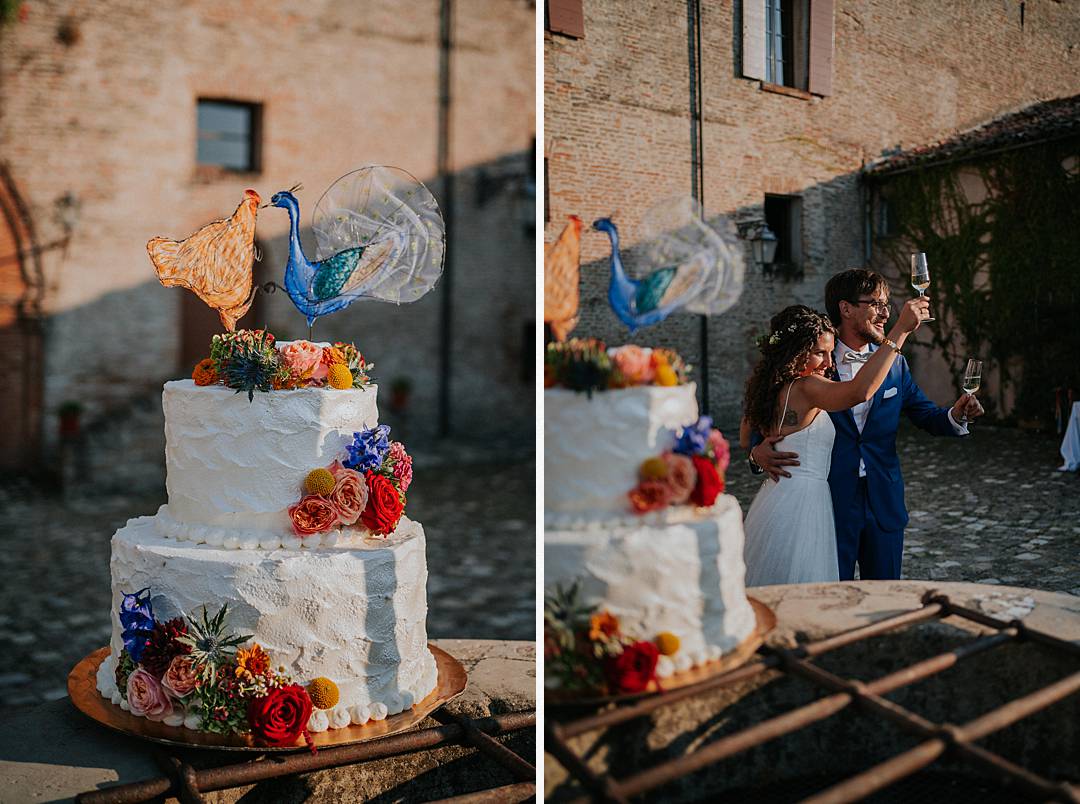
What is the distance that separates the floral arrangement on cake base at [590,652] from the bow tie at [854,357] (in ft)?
1.94

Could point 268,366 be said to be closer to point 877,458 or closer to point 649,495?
point 649,495

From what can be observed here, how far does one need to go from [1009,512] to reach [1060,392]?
0.23 meters

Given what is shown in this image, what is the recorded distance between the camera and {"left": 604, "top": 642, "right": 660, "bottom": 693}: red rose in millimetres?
1414

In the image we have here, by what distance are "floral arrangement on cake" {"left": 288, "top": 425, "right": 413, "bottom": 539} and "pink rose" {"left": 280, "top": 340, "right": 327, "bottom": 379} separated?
0.58 feet

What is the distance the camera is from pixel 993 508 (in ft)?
5.70

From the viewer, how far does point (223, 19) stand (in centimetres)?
905

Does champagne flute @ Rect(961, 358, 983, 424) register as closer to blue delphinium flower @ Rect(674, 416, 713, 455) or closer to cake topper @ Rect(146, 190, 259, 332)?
blue delphinium flower @ Rect(674, 416, 713, 455)

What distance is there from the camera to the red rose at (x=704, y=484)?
4.89 feet

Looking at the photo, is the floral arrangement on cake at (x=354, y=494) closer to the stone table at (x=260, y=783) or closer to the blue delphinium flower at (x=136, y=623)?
the blue delphinium flower at (x=136, y=623)

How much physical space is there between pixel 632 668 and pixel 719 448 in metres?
0.35

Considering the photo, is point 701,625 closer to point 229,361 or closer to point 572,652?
point 572,652

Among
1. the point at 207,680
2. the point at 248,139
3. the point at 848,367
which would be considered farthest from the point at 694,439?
the point at 248,139

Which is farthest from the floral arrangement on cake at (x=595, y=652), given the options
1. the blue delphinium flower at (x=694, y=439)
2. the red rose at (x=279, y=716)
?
the red rose at (x=279, y=716)

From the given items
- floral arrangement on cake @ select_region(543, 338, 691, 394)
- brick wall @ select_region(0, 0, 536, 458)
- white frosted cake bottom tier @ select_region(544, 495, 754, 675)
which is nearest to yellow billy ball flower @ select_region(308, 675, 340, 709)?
white frosted cake bottom tier @ select_region(544, 495, 754, 675)
